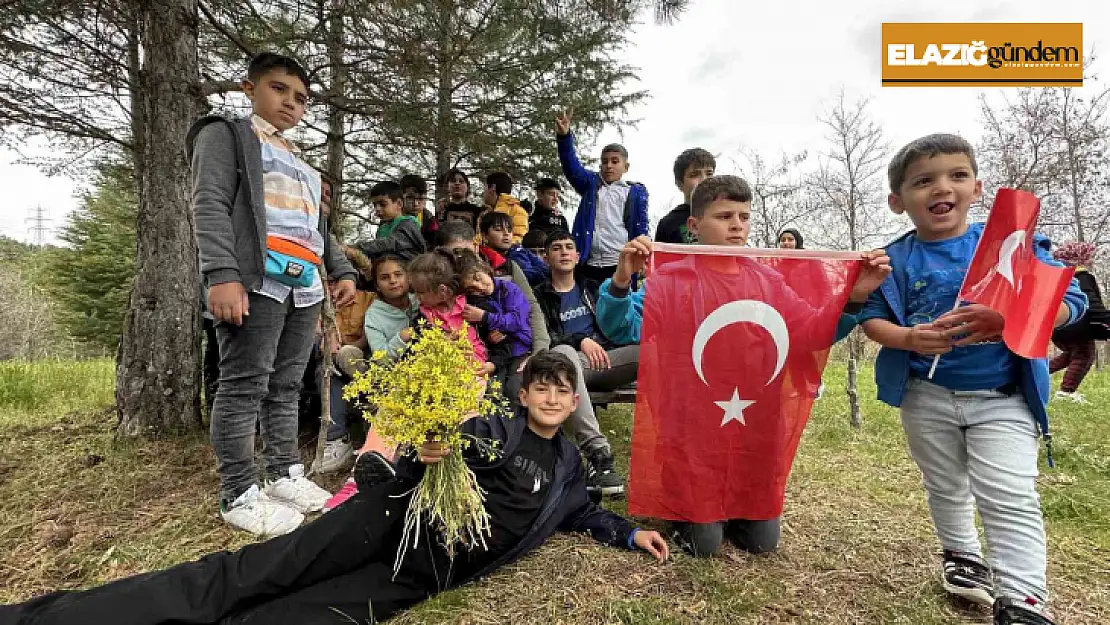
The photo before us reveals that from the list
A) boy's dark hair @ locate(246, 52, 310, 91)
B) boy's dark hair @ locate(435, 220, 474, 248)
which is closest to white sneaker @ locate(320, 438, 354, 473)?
boy's dark hair @ locate(435, 220, 474, 248)

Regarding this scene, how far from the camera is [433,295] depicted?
3459mm

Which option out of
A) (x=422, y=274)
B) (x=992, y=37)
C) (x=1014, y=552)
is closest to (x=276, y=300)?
(x=422, y=274)

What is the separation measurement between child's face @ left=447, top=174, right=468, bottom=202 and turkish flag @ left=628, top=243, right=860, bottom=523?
4001 mm

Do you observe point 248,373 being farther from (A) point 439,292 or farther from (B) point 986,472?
(B) point 986,472

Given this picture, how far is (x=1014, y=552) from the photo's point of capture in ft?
6.24

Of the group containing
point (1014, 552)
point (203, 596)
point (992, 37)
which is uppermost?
point (992, 37)

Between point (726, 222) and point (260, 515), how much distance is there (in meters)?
2.76

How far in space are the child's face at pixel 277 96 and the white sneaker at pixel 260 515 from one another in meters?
1.96

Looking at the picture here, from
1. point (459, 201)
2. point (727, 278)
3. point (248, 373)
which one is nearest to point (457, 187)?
point (459, 201)

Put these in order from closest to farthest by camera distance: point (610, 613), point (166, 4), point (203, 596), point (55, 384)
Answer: point (203, 596), point (610, 613), point (166, 4), point (55, 384)

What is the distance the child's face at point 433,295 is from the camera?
3.45 metres

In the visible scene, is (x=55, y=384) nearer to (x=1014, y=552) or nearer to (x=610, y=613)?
(x=610, y=613)

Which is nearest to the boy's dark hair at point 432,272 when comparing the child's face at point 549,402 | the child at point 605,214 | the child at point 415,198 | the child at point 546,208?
the child's face at point 549,402

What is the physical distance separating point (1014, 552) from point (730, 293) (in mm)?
1390
